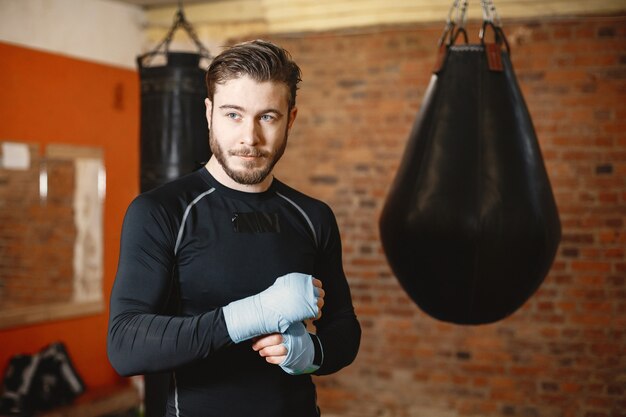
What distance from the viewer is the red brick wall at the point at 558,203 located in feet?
13.2

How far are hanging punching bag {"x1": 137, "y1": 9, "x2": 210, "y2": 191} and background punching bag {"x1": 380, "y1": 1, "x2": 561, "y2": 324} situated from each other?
117 cm

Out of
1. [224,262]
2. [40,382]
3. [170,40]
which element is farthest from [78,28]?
[224,262]

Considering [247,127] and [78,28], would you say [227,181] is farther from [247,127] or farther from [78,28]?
[78,28]

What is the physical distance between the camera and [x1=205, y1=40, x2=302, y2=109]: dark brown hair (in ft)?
5.04

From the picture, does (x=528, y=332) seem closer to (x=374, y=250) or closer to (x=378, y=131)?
(x=374, y=250)

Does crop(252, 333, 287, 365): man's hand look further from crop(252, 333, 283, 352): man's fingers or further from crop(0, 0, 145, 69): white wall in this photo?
crop(0, 0, 145, 69): white wall

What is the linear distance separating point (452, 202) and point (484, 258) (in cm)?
22

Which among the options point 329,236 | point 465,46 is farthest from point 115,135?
point 329,236

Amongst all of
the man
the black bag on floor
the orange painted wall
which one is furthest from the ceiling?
the man

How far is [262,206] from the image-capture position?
1.62 m

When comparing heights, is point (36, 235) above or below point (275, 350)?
above

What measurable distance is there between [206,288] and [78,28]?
11.6 ft

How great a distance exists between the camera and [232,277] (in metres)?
1.52

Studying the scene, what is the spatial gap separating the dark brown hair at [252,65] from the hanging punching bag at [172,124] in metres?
1.61
